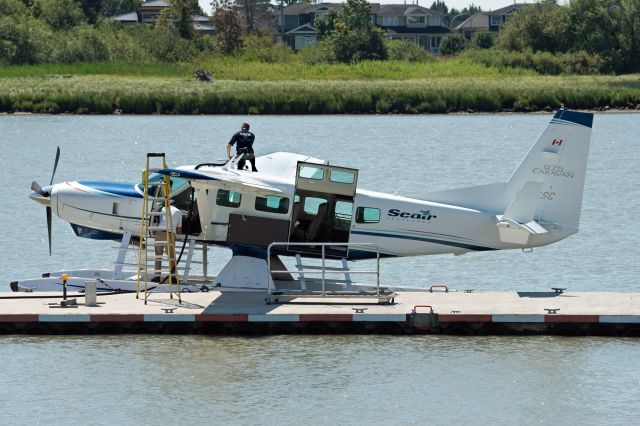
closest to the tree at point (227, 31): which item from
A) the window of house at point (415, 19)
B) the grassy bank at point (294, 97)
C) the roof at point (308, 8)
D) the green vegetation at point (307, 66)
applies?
the green vegetation at point (307, 66)

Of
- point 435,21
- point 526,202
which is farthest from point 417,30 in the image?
point 526,202

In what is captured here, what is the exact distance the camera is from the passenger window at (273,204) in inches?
768

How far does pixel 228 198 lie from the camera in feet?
64.6

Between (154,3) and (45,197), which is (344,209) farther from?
(154,3)

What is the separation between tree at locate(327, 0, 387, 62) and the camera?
3698 inches

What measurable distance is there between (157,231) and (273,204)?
171 cm

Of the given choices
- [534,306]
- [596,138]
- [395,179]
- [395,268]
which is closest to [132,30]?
[596,138]

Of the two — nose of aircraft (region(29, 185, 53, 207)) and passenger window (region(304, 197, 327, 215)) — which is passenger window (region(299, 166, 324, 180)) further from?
nose of aircraft (region(29, 185, 53, 207))

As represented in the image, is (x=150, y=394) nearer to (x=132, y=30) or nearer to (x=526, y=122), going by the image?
(x=526, y=122)

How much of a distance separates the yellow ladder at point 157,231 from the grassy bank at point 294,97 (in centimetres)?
4883

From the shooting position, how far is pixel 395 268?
26.1 m

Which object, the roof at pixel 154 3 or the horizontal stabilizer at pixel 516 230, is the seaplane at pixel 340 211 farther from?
the roof at pixel 154 3

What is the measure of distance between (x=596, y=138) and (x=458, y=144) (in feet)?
26.7

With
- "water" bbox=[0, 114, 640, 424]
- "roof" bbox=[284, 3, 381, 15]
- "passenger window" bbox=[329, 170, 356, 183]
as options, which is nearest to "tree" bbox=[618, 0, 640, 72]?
"roof" bbox=[284, 3, 381, 15]
